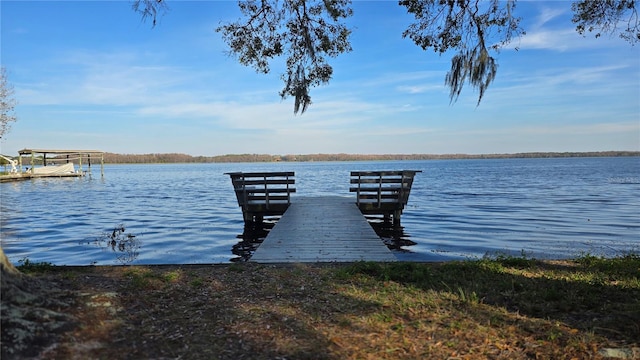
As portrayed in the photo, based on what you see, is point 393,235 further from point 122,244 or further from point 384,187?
point 122,244

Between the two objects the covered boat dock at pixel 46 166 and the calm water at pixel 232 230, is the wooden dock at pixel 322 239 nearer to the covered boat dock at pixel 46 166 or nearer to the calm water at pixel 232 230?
the calm water at pixel 232 230

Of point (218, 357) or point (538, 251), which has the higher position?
point (218, 357)

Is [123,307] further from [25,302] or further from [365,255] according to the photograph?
[365,255]

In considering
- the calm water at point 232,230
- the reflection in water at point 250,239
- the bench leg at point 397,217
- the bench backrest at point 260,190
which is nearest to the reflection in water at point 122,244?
the calm water at point 232,230

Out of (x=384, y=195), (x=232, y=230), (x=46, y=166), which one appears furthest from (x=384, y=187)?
(x=46, y=166)

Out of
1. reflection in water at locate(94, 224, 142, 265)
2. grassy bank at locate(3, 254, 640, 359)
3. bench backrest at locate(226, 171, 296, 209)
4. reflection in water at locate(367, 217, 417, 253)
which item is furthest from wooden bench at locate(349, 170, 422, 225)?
grassy bank at locate(3, 254, 640, 359)

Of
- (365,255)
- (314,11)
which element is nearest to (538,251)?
(365,255)

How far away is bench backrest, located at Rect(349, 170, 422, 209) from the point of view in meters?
14.5

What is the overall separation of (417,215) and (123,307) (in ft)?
50.9

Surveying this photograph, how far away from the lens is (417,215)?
60.3 feet

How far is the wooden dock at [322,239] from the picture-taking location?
7.82 m

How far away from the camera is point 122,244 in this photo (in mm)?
12055

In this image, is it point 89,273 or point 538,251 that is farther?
point 538,251

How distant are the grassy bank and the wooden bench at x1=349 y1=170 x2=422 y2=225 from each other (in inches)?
334
